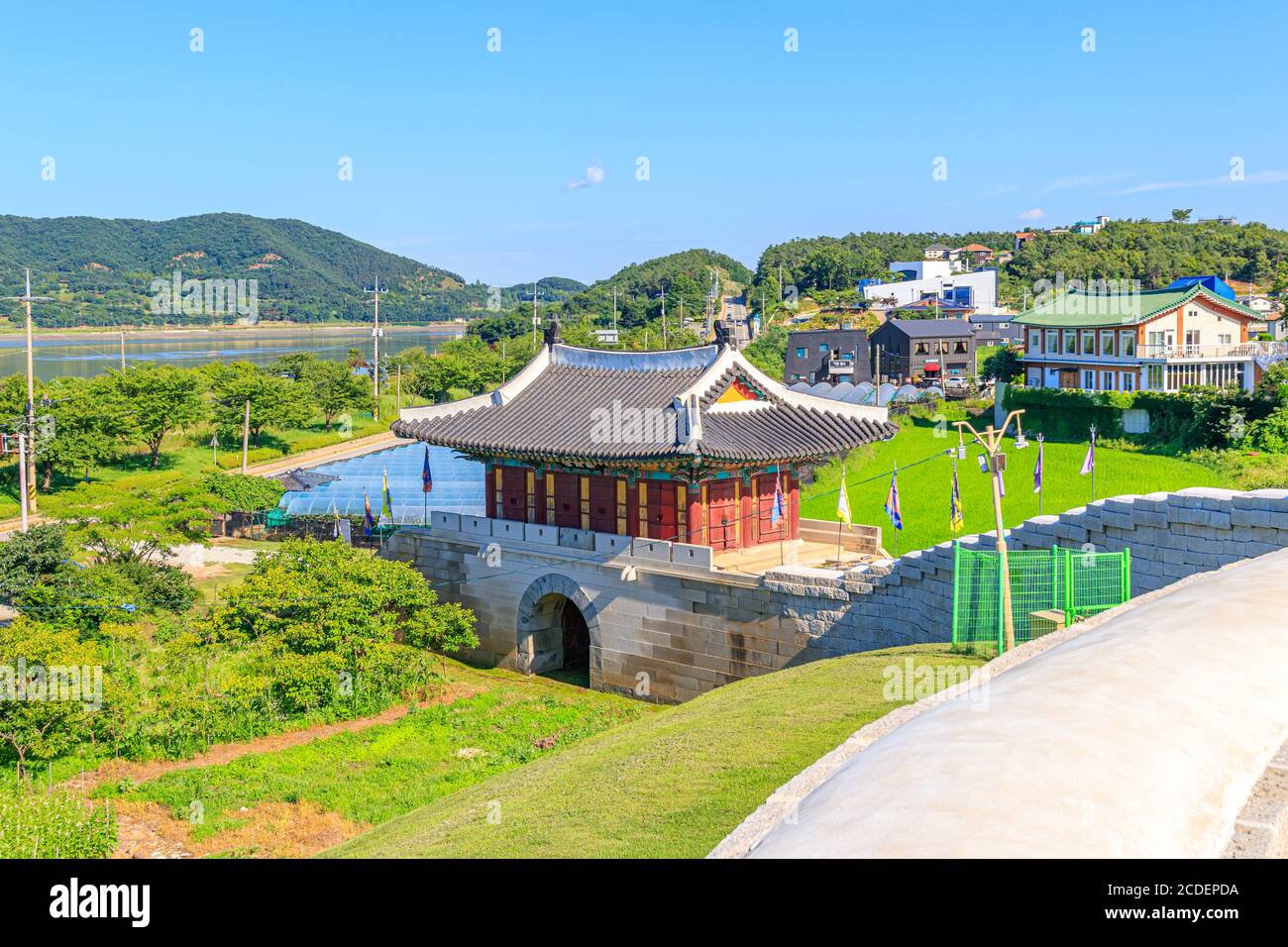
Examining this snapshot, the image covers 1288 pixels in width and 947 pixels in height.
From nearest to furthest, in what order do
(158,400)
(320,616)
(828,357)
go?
(320,616) → (158,400) → (828,357)

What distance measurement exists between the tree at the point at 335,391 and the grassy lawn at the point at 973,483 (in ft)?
131

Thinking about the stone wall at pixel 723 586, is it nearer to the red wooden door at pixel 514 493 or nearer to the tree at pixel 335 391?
the red wooden door at pixel 514 493

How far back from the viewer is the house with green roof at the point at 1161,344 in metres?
58.7

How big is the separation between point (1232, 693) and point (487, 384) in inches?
3333

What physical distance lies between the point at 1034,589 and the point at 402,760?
512 inches

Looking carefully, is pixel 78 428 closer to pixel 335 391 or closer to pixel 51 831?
pixel 335 391

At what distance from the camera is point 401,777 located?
22516 millimetres

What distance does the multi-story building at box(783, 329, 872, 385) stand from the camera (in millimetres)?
84188

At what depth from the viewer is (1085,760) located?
8945 mm

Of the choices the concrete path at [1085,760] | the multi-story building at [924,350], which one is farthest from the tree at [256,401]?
the concrete path at [1085,760]

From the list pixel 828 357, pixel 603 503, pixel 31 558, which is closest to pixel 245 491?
pixel 31 558

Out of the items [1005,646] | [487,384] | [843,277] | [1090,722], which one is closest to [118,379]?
[487,384]

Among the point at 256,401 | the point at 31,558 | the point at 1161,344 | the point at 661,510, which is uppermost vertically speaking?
the point at 1161,344
